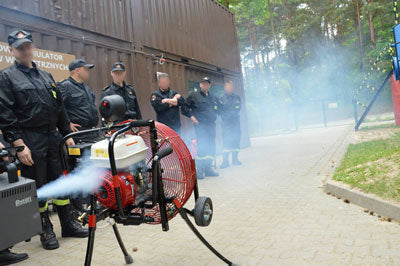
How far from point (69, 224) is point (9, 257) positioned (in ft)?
2.37

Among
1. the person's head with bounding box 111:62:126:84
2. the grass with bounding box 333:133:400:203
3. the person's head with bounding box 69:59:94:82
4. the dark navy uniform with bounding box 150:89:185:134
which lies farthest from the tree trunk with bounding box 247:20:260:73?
the person's head with bounding box 69:59:94:82

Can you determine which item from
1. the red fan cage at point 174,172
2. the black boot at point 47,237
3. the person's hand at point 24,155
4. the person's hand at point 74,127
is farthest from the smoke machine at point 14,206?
the person's hand at point 74,127

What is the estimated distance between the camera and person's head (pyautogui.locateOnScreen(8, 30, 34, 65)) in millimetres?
3114

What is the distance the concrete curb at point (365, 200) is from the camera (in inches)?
136

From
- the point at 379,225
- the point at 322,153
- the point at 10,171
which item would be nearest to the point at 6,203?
the point at 10,171

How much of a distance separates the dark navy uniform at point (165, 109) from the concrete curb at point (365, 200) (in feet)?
9.62

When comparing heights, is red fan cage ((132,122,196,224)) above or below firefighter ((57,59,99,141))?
below

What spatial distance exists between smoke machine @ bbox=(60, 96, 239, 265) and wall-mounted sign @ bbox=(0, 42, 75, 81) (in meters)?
2.98

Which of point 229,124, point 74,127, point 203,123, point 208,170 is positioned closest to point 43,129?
point 74,127

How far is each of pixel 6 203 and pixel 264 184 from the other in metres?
4.58

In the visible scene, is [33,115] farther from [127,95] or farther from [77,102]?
[127,95]

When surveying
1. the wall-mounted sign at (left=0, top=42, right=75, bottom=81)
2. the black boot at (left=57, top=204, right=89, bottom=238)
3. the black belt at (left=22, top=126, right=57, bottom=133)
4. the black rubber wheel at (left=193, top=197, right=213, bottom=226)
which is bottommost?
the black boot at (left=57, top=204, right=89, bottom=238)

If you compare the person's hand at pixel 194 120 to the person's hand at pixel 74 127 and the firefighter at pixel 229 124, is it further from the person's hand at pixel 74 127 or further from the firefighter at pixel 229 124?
the person's hand at pixel 74 127

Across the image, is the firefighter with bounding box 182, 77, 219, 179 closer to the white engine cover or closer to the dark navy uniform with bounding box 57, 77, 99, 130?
the dark navy uniform with bounding box 57, 77, 99, 130
